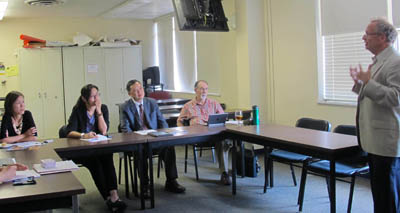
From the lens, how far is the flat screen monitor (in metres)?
4.93

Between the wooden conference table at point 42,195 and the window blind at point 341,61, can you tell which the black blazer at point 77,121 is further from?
the window blind at point 341,61

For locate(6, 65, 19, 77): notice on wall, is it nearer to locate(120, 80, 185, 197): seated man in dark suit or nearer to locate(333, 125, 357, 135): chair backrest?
locate(120, 80, 185, 197): seated man in dark suit

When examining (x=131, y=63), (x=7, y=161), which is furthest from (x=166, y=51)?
(x=7, y=161)

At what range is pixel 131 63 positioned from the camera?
8695mm

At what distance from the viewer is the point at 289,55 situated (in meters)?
5.46

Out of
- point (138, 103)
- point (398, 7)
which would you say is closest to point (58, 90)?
point (138, 103)

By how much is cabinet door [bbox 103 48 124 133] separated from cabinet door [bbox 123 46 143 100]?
0.28ft

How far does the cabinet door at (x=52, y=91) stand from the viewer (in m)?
8.06

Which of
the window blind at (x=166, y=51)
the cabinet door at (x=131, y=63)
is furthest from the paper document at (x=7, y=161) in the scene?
the window blind at (x=166, y=51)

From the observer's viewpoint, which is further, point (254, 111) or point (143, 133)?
point (254, 111)

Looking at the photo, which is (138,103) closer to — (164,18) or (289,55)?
(289,55)

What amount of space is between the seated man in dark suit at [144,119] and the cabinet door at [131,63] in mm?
4185

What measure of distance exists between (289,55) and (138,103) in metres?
2.18

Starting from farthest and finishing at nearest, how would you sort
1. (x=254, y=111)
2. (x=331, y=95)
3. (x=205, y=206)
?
1. (x=331, y=95)
2. (x=254, y=111)
3. (x=205, y=206)
